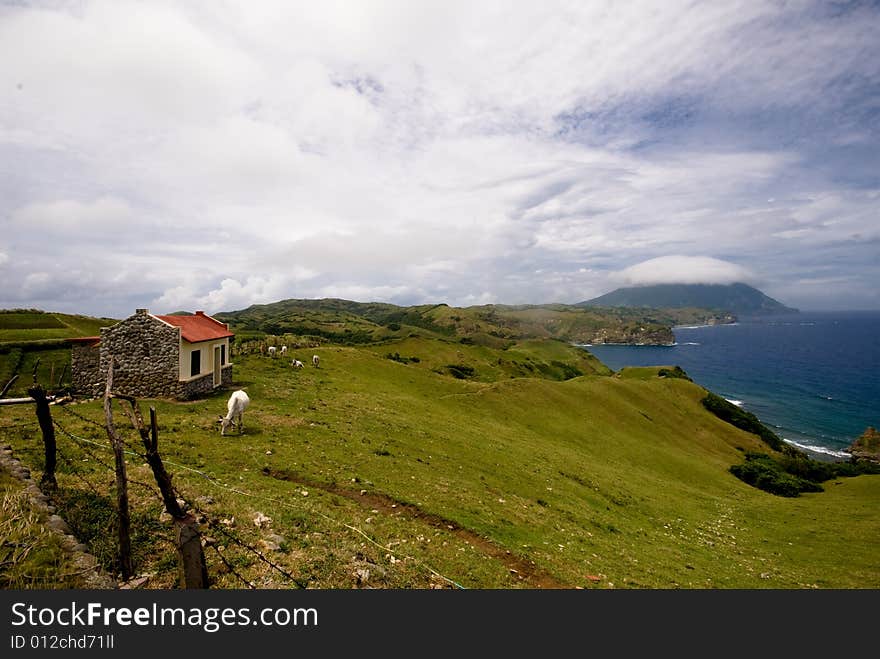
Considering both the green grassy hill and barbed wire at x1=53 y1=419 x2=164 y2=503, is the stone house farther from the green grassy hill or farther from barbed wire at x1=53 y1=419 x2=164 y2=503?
barbed wire at x1=53 y1=419 x2=164 y2=503

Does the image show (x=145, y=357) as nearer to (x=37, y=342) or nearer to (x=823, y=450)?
(x=37, y=342)

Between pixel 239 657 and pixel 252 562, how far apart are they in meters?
4.15

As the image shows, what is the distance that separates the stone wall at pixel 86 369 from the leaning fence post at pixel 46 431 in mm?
22044

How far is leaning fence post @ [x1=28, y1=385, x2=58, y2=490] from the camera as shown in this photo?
10930mm

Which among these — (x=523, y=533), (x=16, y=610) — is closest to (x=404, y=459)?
(x=523, y=533)

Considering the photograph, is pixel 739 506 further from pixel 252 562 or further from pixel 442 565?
pixel 252 562

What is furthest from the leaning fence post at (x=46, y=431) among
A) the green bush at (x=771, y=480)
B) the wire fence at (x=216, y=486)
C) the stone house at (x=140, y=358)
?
the green bush at (x=771, y=480)

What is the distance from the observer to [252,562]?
32.7 feet

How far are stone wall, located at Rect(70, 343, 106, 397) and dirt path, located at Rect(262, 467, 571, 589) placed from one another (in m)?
20.7

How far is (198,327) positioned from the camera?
108ft

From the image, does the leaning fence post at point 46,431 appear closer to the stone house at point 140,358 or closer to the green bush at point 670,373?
the stone house at point 140,358

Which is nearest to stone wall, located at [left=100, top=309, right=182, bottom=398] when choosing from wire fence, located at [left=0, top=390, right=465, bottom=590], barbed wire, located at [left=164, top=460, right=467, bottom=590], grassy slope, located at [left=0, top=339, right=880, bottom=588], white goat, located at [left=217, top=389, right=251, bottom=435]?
grassy slope, located at [left=0, top=339, right=880, bottom=588]

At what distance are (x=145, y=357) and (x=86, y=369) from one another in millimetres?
5072

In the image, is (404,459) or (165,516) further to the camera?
(404,459)
